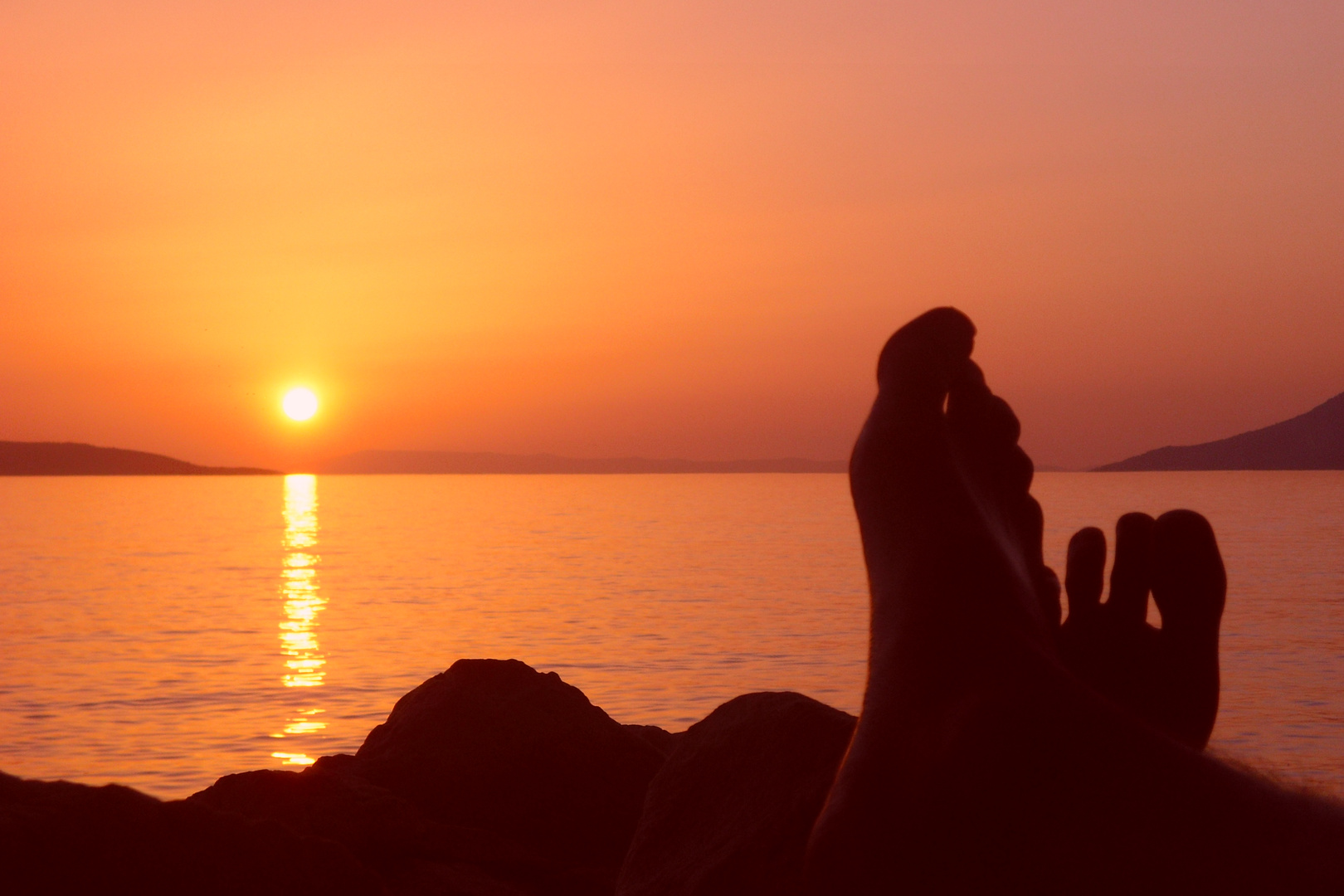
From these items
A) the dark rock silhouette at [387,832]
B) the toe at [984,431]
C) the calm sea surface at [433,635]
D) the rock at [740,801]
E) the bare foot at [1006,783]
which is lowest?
the calm sea surface at [433,635]

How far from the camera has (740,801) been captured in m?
3.21

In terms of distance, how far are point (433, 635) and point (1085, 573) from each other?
12473 millimetres

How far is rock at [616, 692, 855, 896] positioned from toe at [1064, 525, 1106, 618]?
2.22ft

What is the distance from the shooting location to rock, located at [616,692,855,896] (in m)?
2.91

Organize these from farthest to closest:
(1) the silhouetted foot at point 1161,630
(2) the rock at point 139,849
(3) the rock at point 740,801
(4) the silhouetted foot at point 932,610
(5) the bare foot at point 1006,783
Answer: (1) the silhouetted foot at point 1161,630 → (3) the rock at point 740,801 → (2) the rock at point 139,849 → (4) the silhouetted foot at point 932,610 → (5) the bare foot at point 1006,783

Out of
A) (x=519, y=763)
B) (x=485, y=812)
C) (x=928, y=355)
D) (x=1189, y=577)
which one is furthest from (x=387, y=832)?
(x=1189, y=577)

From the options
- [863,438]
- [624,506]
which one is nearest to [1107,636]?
[863,438]

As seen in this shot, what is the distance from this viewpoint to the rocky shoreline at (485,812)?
269cm

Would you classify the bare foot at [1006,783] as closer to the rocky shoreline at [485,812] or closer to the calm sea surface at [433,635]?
the calm sea surface at [433,635]

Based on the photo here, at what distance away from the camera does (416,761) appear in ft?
15.1

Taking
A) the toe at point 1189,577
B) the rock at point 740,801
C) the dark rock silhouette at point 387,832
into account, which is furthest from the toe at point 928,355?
the dark rock silhouette at point 387,832

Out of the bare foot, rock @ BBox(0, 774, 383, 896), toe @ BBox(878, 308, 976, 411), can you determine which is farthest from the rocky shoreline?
toe @ BBox(878, 308, 976, 411)

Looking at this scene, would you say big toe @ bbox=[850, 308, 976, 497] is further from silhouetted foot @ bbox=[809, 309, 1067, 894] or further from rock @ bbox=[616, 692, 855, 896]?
rock @ bbox=[616, 692, 855, 896]

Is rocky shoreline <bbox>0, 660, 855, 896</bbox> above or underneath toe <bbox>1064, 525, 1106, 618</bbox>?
underneath
